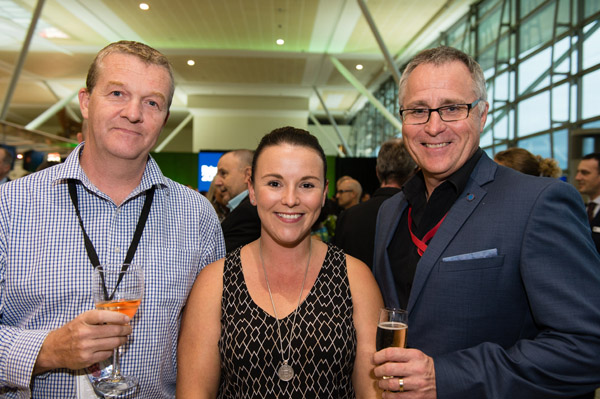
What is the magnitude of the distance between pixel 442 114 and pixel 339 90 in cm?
1890

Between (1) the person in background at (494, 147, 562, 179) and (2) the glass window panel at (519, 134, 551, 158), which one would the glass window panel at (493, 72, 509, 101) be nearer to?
(2) the glass window panel at (519, 134, 551, 158)

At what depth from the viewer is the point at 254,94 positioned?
20781mm

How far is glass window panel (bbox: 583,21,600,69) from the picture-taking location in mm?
6320

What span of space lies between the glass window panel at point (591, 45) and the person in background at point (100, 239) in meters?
6.31

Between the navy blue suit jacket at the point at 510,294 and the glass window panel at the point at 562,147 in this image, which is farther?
the glass window panel at the point at 562,147

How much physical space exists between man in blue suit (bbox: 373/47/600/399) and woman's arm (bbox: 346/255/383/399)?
7 centimetres

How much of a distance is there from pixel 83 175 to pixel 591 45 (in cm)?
685

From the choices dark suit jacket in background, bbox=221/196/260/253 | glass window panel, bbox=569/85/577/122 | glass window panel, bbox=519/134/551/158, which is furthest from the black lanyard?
glass window panel, bbox=519/134/551/158

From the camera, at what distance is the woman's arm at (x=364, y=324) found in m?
1.90

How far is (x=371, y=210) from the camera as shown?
3.58 meters

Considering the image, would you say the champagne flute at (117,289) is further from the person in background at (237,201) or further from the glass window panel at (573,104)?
the glass window panel at (573,104)

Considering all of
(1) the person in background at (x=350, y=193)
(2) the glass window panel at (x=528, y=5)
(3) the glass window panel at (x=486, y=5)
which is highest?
(3) the glass window panel at (x=486, y=5)

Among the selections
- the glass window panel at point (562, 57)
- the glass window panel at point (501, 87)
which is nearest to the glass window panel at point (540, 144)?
the glass window panel at point (562, 57)

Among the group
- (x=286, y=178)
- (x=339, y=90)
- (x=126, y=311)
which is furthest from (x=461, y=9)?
(x=126, y=311)
